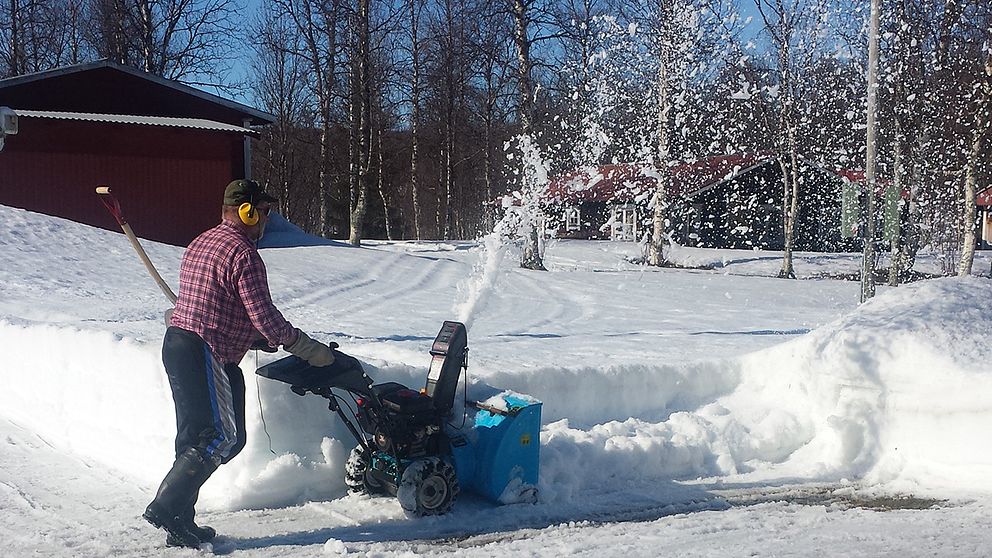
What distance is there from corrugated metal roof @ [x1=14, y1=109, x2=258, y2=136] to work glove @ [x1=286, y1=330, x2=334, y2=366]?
19.3 metres

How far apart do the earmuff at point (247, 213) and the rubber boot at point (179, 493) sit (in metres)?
1.16

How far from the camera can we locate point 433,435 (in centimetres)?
530

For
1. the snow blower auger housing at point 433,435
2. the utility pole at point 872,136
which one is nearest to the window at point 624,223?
the utility pole at point 872,136

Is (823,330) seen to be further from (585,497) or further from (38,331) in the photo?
(38,331)

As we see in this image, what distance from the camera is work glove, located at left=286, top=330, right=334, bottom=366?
179 inches

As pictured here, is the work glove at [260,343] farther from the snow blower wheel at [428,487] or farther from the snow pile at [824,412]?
the snow pile at [824,412]

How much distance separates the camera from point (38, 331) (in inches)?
290

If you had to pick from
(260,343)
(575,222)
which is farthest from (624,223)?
(260,343)

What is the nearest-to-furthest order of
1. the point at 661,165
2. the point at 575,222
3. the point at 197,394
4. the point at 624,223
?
the point at 197,394
the point at 661,165
the point at 624,223
the point at 575,222

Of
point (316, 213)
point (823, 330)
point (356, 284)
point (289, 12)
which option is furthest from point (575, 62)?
point (316, 213)

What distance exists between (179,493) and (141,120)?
19.7 meters

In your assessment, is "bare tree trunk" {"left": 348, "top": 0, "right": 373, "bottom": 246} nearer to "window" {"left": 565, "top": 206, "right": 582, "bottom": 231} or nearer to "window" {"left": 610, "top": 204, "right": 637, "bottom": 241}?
"window" {"left": 610, "top": 204, "right": 637, "bottom": 241}

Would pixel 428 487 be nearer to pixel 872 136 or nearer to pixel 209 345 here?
pixel 209 345

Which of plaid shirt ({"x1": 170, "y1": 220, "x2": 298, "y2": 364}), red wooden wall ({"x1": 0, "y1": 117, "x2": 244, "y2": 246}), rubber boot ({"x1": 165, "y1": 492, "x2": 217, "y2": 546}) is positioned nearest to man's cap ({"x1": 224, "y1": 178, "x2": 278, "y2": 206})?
plaid shirt ({"x1": 170, "y1": 220, "x2": 298, "y2": 364})
